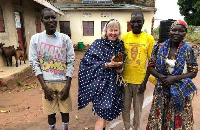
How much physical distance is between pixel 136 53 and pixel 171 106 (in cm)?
83

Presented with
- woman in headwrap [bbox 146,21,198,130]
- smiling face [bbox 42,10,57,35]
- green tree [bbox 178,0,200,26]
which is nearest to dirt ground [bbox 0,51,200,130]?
woman in headwrap [bbox 146,21,198,130]

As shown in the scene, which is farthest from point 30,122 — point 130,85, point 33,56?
point 130,85

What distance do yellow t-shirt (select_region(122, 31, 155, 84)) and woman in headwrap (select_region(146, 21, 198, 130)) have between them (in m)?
0.27

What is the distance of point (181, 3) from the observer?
658 inches

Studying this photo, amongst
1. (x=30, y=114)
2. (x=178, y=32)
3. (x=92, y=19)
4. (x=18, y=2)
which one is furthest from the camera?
(x=92, y=19)

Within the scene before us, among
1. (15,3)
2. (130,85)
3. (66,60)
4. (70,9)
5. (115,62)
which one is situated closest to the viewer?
(115,62)

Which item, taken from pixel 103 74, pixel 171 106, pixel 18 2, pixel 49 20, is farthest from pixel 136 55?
pixel 18 2

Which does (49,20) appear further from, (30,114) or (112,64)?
(30,114)

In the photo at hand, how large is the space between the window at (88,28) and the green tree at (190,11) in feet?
31.2

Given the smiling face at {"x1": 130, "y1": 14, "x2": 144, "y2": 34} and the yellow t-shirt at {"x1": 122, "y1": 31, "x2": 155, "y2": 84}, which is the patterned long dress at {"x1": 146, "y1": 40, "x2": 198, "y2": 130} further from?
the smiling face at {"x1": 130, "y1": 14, "x2": 144, "y2": 34}

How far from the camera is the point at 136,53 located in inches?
95.3

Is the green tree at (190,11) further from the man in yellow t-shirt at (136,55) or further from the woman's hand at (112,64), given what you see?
the woman's hand at (112,64)

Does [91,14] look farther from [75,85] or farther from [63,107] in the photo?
→ [63,107]

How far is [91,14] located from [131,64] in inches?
455
